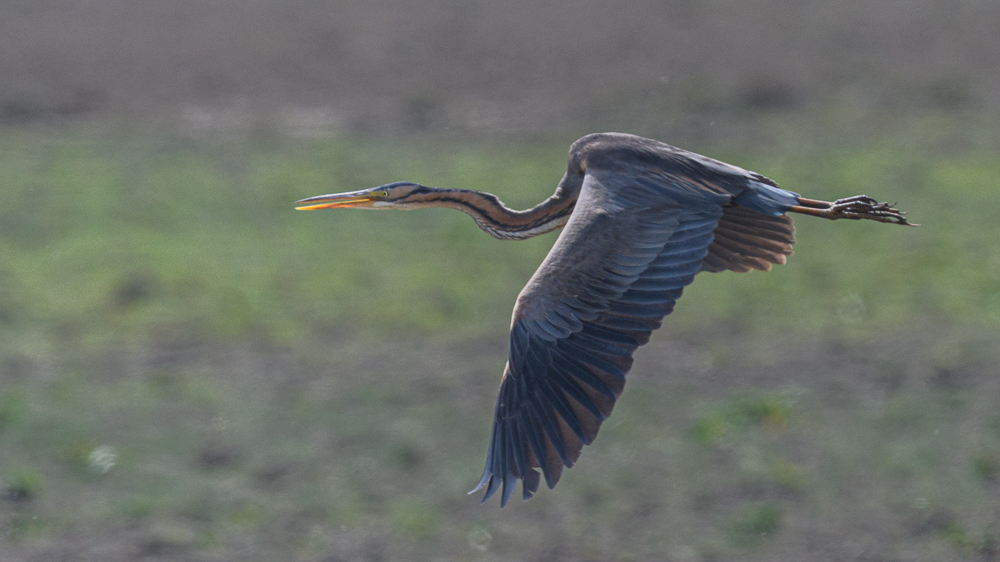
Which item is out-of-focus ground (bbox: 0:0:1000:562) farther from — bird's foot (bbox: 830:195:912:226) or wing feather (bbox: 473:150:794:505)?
wing feather (bbox: 473:150:794:505)

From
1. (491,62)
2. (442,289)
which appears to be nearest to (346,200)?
(442,289)

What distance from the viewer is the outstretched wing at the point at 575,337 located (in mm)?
5992

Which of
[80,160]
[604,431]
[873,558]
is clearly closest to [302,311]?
[604,431]

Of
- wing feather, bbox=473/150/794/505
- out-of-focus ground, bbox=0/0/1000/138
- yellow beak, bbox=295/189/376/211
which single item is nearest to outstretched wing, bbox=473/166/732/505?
wing feather, bbox=473/150/794/505

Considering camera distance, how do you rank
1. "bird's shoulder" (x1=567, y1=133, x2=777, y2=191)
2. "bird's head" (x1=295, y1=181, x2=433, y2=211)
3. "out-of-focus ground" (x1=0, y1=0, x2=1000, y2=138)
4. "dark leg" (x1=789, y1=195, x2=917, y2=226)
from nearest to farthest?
"bird's shoulder" (x1=567, y1=133, x2=777, y2=191)
"dark leg" (x1=789, y1=195, x2=917, y2=226)
"bird's head" (x1=295, y1=181, x2=433, y2=211)
"out-of-focus ground" (x1=0, y1=0, x2=1000, y2=138)

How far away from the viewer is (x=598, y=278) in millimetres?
6191

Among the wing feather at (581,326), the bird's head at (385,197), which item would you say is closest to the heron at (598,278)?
the wing feather at (581,326)

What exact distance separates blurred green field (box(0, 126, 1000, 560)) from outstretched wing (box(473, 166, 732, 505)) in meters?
4.19

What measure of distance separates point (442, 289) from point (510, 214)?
280 inches

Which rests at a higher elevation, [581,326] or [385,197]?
[385,197]

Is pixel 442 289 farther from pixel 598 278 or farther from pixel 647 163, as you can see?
pixel 598 278

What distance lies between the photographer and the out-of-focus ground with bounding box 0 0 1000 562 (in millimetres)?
10586

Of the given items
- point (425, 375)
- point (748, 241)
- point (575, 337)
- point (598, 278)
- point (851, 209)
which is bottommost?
point (425, 375)

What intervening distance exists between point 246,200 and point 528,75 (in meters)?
5.47
